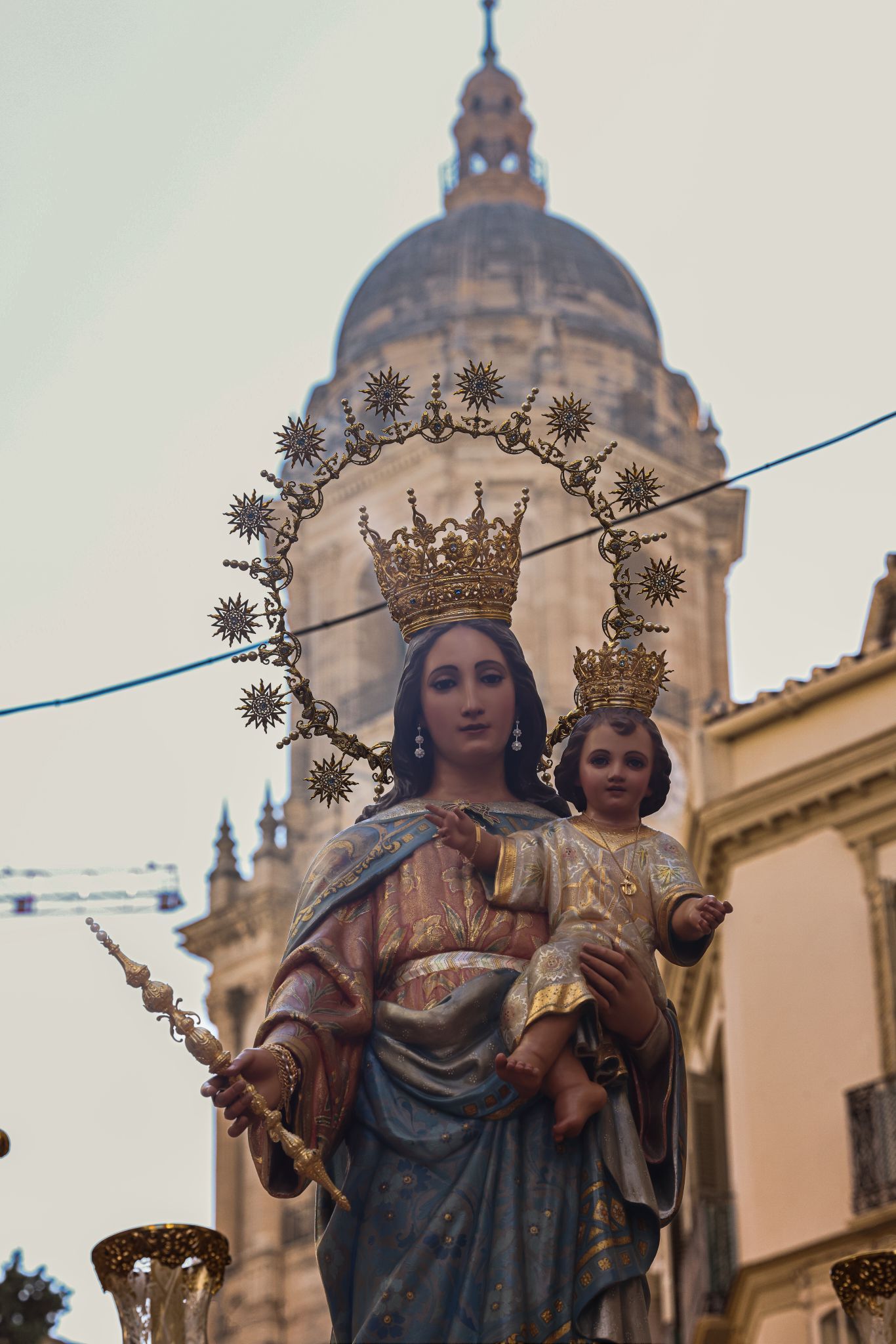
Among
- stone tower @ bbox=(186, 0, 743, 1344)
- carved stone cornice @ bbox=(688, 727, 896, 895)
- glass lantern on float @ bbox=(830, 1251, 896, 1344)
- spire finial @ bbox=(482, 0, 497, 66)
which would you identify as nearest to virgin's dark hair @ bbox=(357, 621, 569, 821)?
glass lantern on float @ bbox=(830, 1251, 896, 1344)

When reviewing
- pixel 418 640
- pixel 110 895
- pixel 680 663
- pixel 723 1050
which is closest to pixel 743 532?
pixel 680 663

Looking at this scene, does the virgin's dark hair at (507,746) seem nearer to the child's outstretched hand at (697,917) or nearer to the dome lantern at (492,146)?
the child's outstretched hand at (697,917)

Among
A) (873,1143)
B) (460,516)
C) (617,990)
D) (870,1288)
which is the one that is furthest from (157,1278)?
(460,516)

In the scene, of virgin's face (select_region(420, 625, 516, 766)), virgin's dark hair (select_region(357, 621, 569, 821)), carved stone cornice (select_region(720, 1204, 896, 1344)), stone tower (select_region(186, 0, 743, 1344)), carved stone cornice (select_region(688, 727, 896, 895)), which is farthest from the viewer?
stone tower (select_region(186, 0, 743, 1344))

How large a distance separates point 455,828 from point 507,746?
2.31 ft

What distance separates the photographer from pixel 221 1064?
7.50m

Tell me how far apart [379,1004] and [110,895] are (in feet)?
177

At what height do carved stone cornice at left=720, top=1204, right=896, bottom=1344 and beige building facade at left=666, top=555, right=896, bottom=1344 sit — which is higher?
beige building facade at left=666, top=555, right=896, bottom=1344

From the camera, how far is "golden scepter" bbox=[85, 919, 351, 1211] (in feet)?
24.6

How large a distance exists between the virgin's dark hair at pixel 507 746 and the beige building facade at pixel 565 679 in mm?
14626

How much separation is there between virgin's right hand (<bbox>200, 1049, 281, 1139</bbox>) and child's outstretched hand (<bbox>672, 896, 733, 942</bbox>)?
1150mm

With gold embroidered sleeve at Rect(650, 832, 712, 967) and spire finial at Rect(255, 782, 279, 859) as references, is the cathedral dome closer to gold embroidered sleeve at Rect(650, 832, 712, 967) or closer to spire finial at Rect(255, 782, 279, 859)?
spire finial at Rect(255, 782, 279, 859)

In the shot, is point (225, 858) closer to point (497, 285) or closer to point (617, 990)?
point (497, 285)

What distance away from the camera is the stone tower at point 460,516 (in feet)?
155
